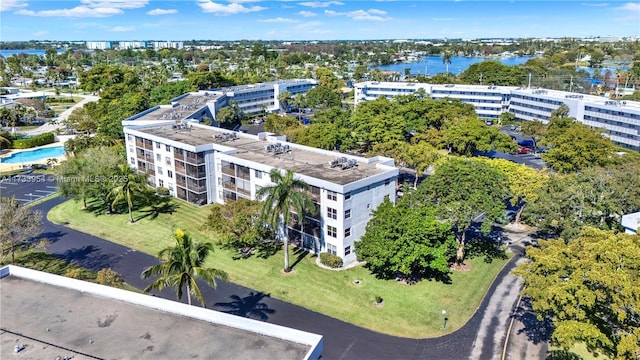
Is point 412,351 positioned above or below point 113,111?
below

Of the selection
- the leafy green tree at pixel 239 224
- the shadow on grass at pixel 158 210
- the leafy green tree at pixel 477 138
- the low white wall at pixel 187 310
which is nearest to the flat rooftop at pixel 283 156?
the leafy green tree at pixel 239 224

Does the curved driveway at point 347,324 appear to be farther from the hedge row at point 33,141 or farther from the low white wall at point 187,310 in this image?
the hedge row at point 33,141

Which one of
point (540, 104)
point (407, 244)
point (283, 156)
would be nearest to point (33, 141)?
point (283, 156)

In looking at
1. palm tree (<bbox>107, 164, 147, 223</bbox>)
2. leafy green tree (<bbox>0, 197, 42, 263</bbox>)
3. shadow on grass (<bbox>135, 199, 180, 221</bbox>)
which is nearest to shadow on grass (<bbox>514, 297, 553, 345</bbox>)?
shadow on grass (<bbox>135, 199, 180, 221</bbox>)

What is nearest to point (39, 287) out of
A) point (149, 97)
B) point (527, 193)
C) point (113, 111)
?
point (527, 193)

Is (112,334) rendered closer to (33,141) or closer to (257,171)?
(257,171)

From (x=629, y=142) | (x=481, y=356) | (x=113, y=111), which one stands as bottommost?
(x=481, y=356)

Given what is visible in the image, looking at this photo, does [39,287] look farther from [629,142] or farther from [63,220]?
[629,142]
